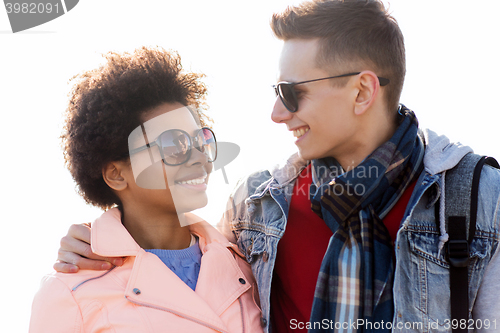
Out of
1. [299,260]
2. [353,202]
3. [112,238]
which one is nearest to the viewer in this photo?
[112,238]

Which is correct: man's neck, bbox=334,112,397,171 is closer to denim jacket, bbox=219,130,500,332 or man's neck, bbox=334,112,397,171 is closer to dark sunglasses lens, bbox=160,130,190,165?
denim jacket, bbox=219,130,500,332

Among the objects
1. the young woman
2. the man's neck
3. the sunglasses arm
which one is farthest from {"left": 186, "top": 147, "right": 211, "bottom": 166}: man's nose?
the man's neck

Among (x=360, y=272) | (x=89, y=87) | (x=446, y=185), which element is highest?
(x=89, y=87)

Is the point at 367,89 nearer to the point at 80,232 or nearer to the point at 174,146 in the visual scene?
the point at 174,146

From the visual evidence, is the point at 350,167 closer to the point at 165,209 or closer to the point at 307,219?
the point at 307,219

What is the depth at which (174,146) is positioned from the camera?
2166 mm

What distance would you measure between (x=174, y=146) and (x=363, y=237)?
3.54ft

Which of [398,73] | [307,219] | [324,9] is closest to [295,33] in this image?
[324,9]

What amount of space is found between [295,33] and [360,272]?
1.37 meters

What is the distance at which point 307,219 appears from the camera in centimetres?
238

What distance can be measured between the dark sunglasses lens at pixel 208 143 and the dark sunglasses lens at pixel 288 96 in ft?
1.51

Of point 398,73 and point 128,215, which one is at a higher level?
point 398,73

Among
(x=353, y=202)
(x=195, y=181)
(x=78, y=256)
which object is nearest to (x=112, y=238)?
(x=78, y=256)

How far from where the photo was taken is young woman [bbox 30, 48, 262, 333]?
1.94 meters
